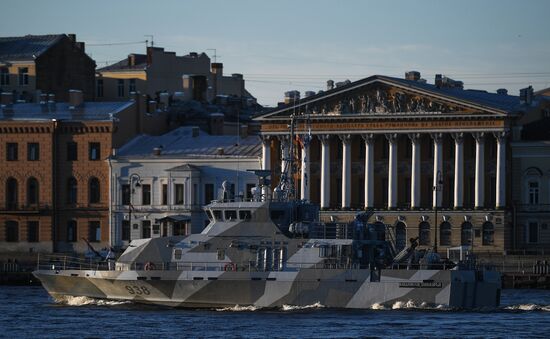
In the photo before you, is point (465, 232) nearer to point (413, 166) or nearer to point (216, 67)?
point (413, 166)

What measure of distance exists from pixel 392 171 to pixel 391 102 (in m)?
3.71

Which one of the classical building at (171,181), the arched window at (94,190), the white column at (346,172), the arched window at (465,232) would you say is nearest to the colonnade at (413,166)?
the white column at (346,172)

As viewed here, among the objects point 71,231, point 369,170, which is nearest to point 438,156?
point 369,170

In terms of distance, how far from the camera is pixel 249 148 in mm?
117062

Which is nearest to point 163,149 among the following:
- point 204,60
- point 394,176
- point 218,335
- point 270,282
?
point 394,176

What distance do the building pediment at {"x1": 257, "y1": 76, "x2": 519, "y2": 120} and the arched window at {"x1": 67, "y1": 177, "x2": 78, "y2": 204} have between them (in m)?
11.1

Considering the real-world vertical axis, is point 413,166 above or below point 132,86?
below

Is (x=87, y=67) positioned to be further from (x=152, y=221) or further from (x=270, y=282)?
(x=270, y=282)

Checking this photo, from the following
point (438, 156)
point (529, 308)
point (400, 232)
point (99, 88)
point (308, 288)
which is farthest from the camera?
point (99, 88)

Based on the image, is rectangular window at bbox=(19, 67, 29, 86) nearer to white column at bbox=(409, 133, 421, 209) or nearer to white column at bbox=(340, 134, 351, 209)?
white column at bbox=(340, 134, 351, 209)

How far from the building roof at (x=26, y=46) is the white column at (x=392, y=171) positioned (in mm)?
24643

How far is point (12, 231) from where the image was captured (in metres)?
117

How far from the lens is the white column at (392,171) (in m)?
112

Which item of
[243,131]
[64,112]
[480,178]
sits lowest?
[480,178]
